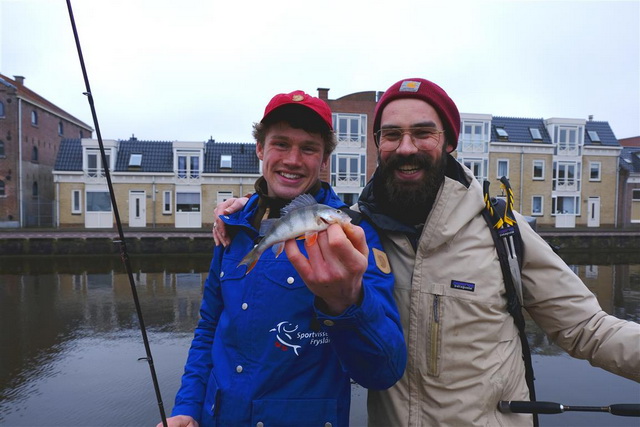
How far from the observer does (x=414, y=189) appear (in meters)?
2.45

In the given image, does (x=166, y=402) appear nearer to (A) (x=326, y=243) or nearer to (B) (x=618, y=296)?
(A) (x=326, y=243)

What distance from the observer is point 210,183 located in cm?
3503

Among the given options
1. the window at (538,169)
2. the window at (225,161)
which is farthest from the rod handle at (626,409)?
the window at (538,169)

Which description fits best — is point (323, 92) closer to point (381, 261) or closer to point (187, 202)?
point (187, 202)

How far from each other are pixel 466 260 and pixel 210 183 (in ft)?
114

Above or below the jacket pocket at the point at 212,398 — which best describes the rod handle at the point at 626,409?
below

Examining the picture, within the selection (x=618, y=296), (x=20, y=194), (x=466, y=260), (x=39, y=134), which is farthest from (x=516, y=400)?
(x=39, y=134)

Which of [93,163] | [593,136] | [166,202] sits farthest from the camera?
[593,136]

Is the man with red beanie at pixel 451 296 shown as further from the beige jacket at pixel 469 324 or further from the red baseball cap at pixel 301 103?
the red baseball cap at pixel 301 103

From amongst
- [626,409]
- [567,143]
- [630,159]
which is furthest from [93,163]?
[630,159]

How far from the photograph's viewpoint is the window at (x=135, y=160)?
34.5 metres

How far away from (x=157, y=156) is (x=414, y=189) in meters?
36.7

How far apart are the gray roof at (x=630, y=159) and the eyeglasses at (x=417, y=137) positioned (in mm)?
48070

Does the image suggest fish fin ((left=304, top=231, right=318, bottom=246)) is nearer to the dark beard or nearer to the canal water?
the dark beard
